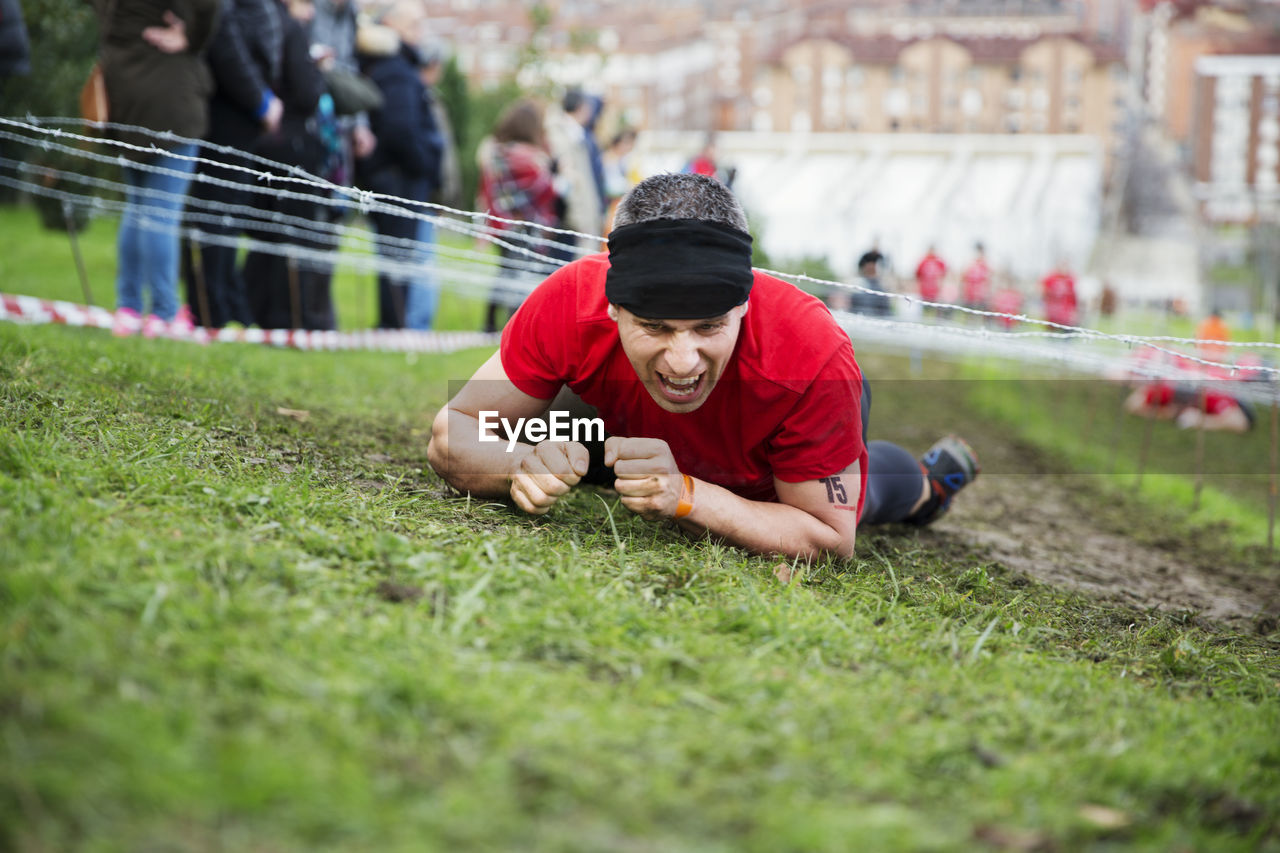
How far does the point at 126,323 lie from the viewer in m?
6.06

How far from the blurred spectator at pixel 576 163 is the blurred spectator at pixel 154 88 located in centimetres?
374

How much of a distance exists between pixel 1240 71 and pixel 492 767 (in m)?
91.4

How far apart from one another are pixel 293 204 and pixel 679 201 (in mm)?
5056

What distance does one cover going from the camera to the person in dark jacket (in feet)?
28.0

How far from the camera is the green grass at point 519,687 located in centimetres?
177

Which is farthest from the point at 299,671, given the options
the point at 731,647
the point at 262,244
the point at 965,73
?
the point at 965,73

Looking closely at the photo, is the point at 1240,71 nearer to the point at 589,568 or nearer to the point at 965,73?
the point at 965,73

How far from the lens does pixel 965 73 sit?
7156 centimetres

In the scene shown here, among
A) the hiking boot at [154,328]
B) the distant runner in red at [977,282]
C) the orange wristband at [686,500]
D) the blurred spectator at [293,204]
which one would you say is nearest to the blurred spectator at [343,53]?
the blurred spectator at [293,204]

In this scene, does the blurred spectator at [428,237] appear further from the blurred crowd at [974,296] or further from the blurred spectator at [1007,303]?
the blurred spectator at [1007,303]

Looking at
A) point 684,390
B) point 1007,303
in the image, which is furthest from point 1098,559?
point 1007,303

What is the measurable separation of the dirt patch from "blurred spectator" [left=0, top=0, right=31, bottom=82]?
509cm

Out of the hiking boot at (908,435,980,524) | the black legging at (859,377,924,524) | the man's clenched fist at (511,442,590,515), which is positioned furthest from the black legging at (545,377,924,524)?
the man's clenched fist at (511,442,590,515)

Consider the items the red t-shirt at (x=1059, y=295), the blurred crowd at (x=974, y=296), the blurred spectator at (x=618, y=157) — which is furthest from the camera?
the red t-shirt at (x=1059, y=295)
